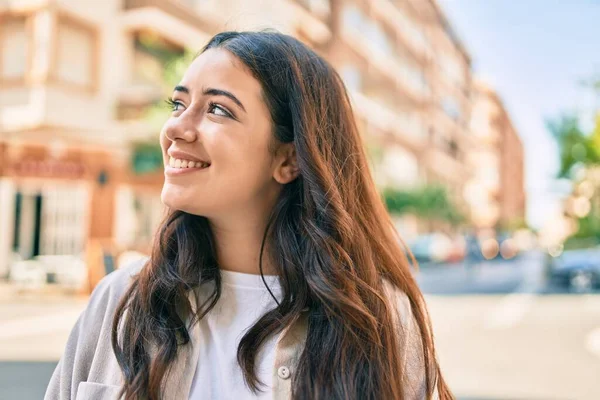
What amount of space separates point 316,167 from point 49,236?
16057 mm

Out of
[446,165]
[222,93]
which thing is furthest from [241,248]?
[446,165]

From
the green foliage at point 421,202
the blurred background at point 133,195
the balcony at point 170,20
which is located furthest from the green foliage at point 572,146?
the balcony at point 170,20

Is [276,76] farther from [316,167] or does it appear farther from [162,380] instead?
[162,380]

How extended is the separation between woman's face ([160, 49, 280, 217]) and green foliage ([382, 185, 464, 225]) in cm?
2706

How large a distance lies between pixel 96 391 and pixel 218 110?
2.70 feet

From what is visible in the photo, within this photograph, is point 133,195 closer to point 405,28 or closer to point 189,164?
point 189,164

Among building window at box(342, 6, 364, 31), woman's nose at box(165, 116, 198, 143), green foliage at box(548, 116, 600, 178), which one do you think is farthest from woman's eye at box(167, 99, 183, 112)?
building window at box(342, 6, 364, 31)

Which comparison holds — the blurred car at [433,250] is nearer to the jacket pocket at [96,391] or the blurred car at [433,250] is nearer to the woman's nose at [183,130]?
the woman's nose at [183,130]

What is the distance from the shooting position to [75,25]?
15.8 meters

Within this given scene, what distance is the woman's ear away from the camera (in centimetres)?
188

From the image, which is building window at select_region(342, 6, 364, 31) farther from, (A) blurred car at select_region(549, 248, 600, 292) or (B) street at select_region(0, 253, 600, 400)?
(B) street at select_region(0, 253, 600, 400)

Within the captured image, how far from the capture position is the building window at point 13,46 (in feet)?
49.6


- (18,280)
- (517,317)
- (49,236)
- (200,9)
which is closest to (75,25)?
(200,9)

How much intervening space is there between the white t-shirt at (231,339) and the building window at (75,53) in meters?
14.8
